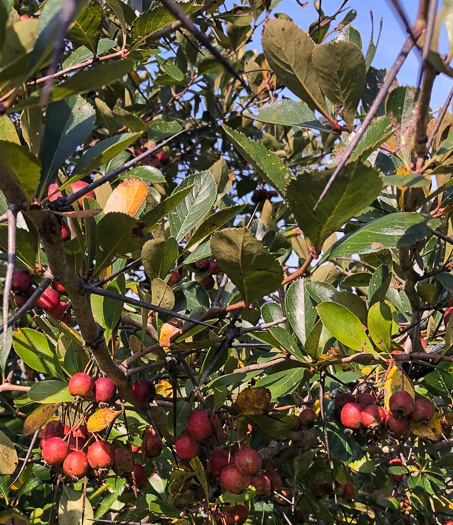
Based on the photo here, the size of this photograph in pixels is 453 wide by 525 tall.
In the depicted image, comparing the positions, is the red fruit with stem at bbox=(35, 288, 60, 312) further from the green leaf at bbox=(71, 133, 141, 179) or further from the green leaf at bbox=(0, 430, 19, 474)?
the green leaf at bbox=(71, 133, 141, 179)

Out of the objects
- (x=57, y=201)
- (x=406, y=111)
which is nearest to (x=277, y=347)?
(x=406, y=111)

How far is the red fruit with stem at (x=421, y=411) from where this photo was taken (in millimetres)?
1041

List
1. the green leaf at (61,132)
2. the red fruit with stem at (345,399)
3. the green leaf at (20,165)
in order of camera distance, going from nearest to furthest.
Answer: the green leaf at (20,165), the green leaf at (61,132), the red fruit with stem at (345,399)

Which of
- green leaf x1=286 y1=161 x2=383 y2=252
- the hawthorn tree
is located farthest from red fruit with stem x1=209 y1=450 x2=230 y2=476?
green leaf x1=286 y1=161 x2=383 y2=252

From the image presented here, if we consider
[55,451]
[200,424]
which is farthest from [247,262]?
[55,451]

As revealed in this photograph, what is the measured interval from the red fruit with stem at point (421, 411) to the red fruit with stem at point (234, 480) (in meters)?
0.34

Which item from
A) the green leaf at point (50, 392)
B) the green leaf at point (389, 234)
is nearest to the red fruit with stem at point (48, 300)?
the green leaf at point (50, 392)

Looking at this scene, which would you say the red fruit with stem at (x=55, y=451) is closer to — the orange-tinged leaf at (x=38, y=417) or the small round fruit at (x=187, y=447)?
the orange-tinged leaf at (x=38, y=417)

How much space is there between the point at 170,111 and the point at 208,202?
72.3 inches

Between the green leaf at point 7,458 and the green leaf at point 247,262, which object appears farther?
the green leaf at point 7,458

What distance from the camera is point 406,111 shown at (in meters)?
0.91

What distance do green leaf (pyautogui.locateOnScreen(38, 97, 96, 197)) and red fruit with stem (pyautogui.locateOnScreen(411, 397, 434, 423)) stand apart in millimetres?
770

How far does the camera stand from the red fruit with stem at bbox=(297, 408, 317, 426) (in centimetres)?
127

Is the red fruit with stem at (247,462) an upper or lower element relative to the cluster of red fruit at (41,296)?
lower
